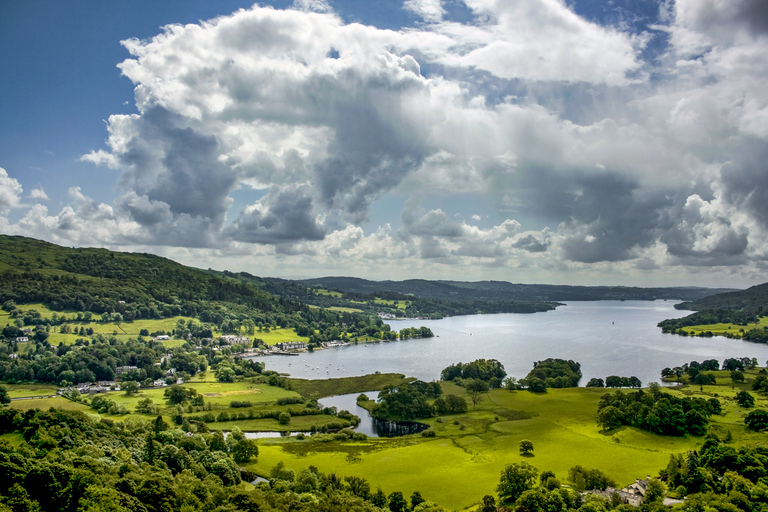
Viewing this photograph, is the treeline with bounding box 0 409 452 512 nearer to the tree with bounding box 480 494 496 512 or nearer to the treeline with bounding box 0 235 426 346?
the tree with bounding box 480 494 496 512

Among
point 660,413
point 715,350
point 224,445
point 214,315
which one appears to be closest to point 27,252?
point 214,315

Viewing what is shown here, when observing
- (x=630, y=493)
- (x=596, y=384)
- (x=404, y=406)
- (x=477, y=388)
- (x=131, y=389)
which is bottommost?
(x=131, y=389)

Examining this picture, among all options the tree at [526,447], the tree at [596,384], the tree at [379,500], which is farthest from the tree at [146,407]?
the tree at [596,384]

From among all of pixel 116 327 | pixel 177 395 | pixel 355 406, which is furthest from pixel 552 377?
pixel 116 327

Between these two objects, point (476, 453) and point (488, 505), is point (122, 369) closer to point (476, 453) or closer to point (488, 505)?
point (476, 453)

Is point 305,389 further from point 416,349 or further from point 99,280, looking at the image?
point 99,280
